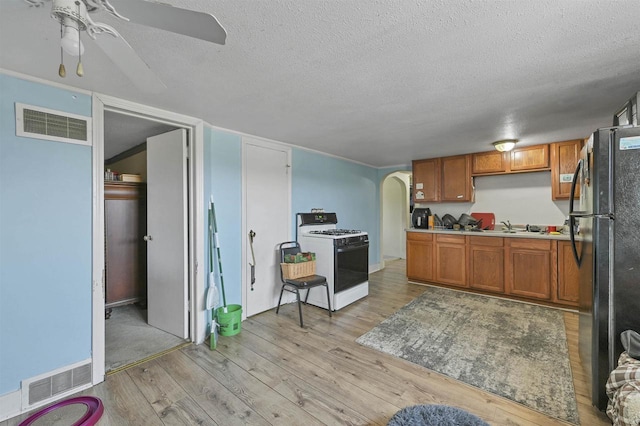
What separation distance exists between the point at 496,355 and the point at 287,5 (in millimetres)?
2919

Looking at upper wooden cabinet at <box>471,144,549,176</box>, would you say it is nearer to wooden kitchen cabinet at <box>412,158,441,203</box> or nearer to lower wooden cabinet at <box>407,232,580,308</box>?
wooden kitchen cabinet at <box>412,158,441,203</box>

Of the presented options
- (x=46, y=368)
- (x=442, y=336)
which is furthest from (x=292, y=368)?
(x=46, y=368)

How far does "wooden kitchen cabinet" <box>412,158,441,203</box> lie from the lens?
460cm

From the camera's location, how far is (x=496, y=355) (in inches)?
91.0

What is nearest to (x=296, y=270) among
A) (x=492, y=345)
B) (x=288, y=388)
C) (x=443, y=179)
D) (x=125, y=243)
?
(x=288, y=388)

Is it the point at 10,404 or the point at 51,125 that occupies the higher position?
the point at 51,125

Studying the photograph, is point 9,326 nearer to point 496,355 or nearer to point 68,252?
point 68,252

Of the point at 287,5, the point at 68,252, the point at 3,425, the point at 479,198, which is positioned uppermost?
the point at 287,5

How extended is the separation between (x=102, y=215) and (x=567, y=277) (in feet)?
16.0

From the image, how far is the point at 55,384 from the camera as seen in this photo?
6.05ft

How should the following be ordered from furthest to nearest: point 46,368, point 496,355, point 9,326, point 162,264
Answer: point 162,264 → point 496,355 → point 46,368 → point 9,326

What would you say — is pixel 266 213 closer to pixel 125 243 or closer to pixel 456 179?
pixel 125 243

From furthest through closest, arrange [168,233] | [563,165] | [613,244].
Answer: [563,165] → [168,233] → [613,244]

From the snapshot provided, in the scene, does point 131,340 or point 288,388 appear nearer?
point 288,388
